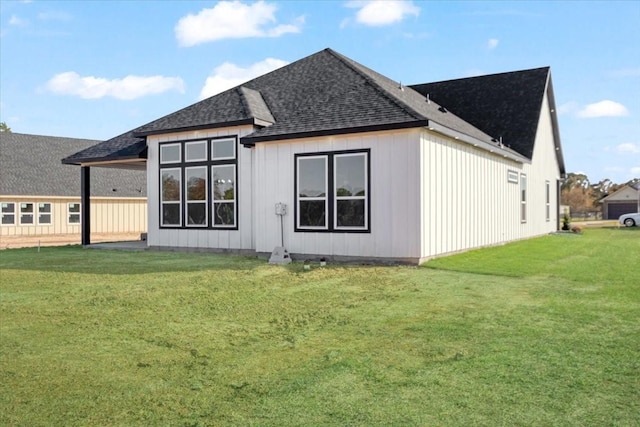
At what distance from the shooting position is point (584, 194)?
76.5 meters

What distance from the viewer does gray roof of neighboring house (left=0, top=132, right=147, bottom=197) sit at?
26859 mm

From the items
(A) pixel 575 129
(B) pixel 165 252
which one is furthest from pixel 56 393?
(A) pixel 575 129

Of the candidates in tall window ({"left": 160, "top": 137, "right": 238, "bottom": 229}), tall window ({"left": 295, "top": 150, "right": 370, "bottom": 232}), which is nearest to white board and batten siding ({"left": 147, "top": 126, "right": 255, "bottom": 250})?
tall window ({"left": 160, "top": 137, "right": 238, "bottom": 229})

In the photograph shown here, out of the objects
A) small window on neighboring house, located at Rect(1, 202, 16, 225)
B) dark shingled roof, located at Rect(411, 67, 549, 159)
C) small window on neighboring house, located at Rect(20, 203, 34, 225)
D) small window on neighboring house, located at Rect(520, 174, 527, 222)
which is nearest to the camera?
small window on neighboring house, located at Rect(520, 174, 527, 222)

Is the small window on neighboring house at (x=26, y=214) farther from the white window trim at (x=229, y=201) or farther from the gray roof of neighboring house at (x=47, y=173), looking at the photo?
the white window trim at (x=229, y=201)

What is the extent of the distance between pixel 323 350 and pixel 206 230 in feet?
32.4

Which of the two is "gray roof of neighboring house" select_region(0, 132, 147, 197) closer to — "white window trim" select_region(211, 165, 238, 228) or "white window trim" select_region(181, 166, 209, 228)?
"white window trim" select_region(181, 166, 209, 228)

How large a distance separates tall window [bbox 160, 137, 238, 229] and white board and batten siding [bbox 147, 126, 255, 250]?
149 mm

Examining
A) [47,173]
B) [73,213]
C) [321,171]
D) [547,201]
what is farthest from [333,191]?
[47,173]

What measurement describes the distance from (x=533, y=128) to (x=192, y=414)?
20.1m

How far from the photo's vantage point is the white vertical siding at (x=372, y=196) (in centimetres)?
1089

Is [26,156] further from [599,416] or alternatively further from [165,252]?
[599,416]

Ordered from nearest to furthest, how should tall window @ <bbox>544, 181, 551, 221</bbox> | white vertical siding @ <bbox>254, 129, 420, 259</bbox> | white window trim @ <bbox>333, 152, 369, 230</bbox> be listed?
white vertical siding @ <bbox>254, 129, 420, 259</bbox>
white window trim @ <bbox>333, 152, 369, 230</bbox>
tall window @ <bbox>544, 181, 551, 221</bbox>

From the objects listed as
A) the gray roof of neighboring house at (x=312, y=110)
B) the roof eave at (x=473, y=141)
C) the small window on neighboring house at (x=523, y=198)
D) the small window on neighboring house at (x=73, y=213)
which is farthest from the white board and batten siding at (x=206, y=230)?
the small window on neighboring house at (x=73, y=213)
